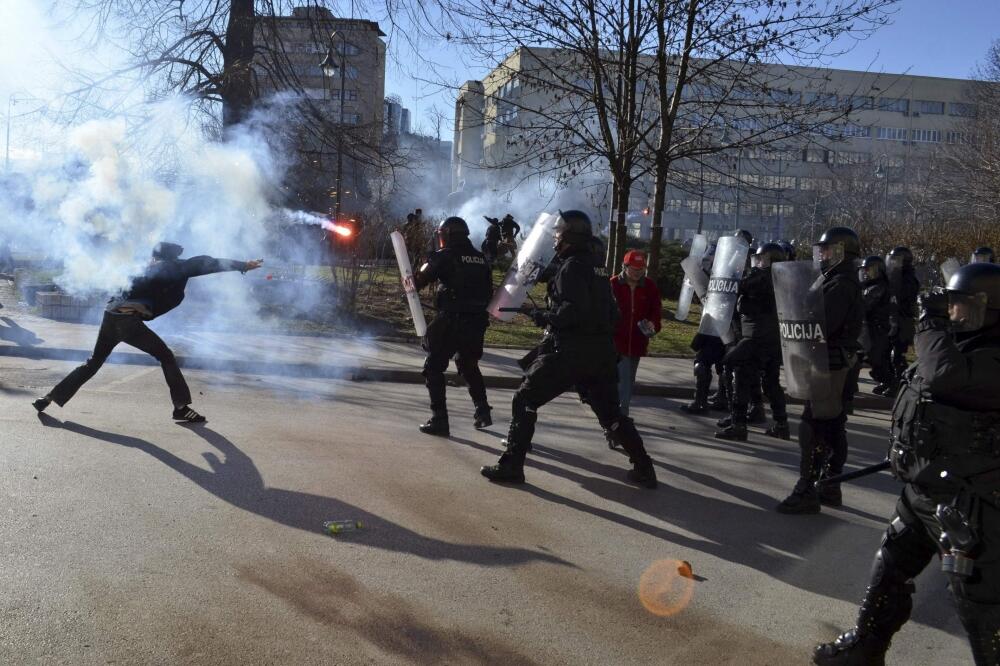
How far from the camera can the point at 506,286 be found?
8.38 m

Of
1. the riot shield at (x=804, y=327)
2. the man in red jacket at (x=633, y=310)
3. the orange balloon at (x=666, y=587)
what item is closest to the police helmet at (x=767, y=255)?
the man in red jacket at (x=633, y=310)

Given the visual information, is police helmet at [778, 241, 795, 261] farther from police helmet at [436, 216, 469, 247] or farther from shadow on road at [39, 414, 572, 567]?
shadow on road at [39, 414, 572, 567]

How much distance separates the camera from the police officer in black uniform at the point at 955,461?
2916 mm

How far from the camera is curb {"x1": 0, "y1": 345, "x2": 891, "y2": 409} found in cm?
1059

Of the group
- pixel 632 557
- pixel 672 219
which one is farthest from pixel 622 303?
pixel 672 219

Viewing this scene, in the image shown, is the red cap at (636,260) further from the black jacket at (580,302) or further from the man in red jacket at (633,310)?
the black jacket at (580,302)

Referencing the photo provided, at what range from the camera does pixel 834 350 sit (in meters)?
5.56

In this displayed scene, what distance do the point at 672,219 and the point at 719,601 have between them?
59700mm

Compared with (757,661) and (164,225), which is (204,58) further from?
(757,661)

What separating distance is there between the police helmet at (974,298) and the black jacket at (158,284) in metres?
5.83

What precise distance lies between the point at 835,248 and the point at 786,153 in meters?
9.75

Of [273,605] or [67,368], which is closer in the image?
[273,605]

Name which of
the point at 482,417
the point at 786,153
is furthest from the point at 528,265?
the point at 786,153

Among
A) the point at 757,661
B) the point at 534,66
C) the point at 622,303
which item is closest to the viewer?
the point at 757,661
